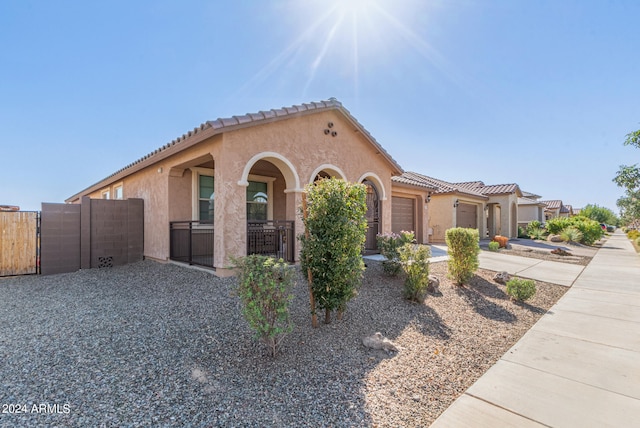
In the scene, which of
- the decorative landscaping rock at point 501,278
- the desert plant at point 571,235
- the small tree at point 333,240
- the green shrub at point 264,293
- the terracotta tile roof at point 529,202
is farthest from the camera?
the terracotta tile roof at point 529,202

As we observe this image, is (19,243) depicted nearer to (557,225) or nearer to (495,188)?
(495,188)

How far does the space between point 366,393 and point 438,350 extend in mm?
1742

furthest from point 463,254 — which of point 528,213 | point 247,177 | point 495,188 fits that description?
point 528,213

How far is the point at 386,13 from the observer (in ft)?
27.1

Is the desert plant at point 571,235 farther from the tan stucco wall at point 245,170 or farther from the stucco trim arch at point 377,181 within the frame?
the stucco trim arch at point 377,181

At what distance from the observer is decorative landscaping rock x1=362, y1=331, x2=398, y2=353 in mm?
4266

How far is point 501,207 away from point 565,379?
22.6 meters

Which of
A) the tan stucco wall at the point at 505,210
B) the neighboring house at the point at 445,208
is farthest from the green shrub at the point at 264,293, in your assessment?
the tan stucco wall at the point at 505,210

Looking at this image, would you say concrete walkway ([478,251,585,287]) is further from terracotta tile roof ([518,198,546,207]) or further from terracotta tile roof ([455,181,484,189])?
terracotta tile roof ([518,198,546,207])

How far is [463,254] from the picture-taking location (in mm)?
7699

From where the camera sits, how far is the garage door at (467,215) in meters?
19.8

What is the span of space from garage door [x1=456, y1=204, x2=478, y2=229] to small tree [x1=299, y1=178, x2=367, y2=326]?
16911 mm

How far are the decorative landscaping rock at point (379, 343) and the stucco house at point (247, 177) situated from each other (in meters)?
3.64

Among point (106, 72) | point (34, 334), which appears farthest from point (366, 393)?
point (106, 72)
